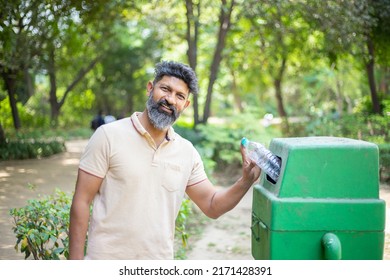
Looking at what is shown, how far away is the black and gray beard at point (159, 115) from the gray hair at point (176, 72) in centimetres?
13

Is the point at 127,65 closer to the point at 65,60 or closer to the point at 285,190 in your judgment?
the point at 65,60

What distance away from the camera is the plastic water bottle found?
2664mm

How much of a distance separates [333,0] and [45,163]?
6.22m

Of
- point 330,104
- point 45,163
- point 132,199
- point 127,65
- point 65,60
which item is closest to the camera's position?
point 132,199

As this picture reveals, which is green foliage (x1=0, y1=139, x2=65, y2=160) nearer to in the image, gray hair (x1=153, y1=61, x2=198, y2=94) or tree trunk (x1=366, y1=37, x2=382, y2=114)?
gray hair (x1=153, y1=61, x2=198, y2=94)

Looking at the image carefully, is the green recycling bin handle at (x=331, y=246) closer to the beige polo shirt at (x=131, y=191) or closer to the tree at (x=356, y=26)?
the beige polo shirt at (x=131, y=191)

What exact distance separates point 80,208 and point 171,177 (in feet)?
1.49

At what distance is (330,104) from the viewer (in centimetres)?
2306

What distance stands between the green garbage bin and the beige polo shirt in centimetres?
51

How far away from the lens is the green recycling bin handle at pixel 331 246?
97.6 inches

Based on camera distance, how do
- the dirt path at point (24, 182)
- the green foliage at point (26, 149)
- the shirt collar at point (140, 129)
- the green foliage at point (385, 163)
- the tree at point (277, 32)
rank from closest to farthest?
1. the shirt collar at point (140, 129)
2. the dirt path at point (24, 182)
3. the green foliage at point (385, 163)
4. the green foliage at point (26, 149)
5. the tree at point (277, 32)

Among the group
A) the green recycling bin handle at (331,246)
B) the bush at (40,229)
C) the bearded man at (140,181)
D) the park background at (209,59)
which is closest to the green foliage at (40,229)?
the bush at (40,229)

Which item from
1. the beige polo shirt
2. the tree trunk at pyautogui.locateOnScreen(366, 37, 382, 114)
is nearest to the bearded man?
the beige polo shirt
